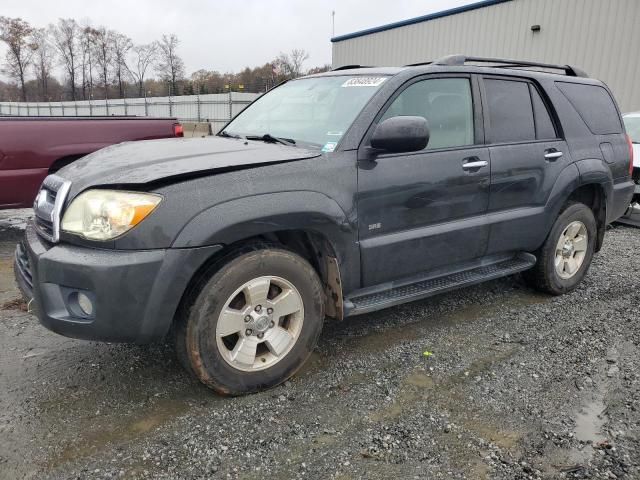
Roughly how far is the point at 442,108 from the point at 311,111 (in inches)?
34.9

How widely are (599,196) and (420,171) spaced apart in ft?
7.61

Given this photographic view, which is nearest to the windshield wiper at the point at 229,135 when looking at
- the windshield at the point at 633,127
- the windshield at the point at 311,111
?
the windshield at the point at 311,111

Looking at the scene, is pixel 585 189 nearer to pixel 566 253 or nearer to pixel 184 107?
pixel 566 253

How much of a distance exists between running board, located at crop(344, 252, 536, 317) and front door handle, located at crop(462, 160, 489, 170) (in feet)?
2.42

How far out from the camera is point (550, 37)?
587 inches

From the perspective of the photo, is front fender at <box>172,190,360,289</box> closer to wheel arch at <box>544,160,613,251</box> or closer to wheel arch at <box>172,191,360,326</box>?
wheel arch at <box>172,191,360,326</box>

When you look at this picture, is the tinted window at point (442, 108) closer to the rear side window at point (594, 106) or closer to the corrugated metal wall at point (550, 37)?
the rear side window at point (594, 106)

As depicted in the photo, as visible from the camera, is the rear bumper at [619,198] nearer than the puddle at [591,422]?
No

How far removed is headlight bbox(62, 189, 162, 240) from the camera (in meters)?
2.35

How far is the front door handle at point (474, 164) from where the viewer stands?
3.42 meters

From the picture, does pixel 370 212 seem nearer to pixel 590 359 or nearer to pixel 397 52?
pixel 590 359

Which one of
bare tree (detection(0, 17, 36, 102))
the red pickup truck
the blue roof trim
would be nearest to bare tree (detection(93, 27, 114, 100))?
bare tree (detection(0, 17, 36, 102))

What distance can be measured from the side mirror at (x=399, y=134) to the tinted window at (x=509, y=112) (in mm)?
989

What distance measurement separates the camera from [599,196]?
180 inches
